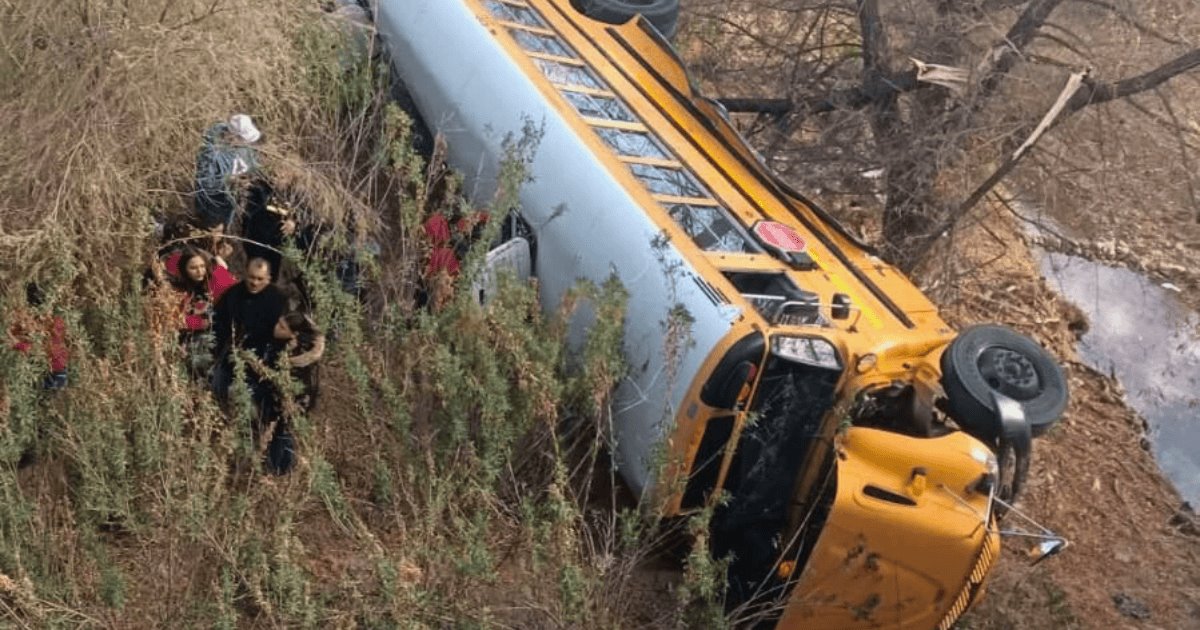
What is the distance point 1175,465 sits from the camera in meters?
8.22

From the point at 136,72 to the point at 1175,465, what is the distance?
7157mm

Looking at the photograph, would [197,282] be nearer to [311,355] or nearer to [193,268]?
[193,268]

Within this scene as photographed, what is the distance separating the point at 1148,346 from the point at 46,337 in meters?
8.42

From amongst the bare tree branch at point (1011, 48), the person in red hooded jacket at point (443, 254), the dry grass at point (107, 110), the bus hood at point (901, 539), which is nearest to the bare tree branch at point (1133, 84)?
the bare tree branch at point (1011, 48)

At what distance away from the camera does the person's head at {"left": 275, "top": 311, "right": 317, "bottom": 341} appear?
4941 mm

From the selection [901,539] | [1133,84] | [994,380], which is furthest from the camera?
[1133,84]

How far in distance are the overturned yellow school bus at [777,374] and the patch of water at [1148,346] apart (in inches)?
160

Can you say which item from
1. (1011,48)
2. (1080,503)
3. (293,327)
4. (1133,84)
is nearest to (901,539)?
(293,327)

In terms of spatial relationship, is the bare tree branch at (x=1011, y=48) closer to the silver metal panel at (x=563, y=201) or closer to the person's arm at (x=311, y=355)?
the silver metal panel at (x=563, y=201)

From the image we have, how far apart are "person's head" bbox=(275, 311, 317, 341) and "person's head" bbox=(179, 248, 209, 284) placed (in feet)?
1.62

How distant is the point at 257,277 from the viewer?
4977mm

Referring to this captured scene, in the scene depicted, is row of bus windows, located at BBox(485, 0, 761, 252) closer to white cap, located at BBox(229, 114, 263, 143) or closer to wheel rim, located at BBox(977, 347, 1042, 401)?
wheel rim, located at BBox(977, 347, 1042, 401)

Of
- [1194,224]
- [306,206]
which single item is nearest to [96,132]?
[306,206]

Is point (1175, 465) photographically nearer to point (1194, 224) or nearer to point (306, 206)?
point (1194, 224)
